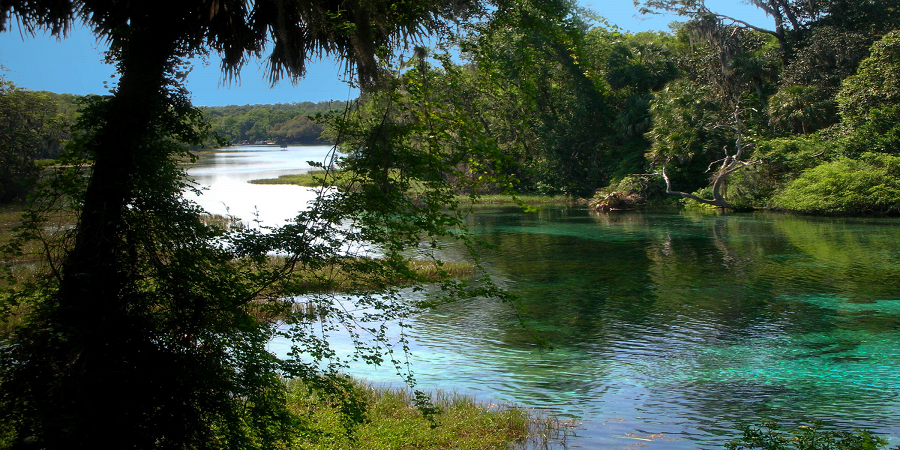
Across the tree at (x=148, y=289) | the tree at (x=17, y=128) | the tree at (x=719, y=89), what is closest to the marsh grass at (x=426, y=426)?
the tree at (x=148, y=289)

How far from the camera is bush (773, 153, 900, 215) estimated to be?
28766mm

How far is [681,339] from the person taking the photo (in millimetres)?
11430

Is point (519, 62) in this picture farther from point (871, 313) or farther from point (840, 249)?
point (840, 249)

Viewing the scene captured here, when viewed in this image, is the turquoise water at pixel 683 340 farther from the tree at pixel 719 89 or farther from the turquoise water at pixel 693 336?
the tree at pixel 719 89

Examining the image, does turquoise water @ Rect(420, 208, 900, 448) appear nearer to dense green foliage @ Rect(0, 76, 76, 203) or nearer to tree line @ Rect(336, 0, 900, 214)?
tree line @ Rect(336, 0, 900, 214)

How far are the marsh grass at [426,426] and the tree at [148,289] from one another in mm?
1266

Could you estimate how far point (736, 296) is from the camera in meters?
14.9

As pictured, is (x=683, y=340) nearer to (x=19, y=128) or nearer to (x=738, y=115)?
(x=19, y=128)


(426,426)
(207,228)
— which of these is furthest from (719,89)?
(207,228)

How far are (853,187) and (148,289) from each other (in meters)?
31.6

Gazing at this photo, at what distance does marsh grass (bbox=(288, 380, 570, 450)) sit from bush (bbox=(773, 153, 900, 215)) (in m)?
27.3

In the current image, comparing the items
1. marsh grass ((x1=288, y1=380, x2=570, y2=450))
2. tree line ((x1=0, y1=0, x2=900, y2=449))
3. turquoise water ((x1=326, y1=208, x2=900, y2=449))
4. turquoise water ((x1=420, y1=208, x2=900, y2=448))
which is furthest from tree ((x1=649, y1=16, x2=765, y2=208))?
tree line ((x1=0, y1=0, x2=900, y2=449))

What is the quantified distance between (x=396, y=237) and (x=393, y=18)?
→ 190 centimetres

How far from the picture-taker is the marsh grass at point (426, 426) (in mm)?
6297
